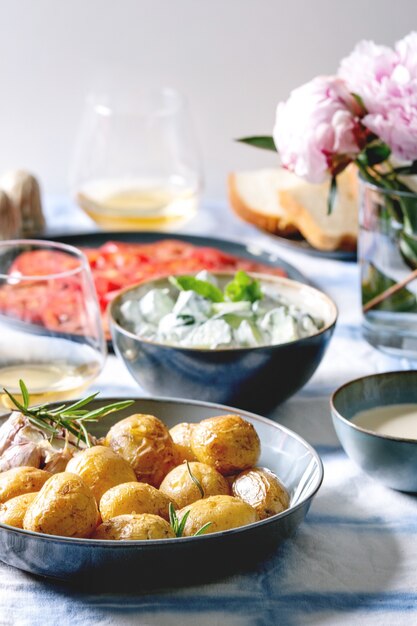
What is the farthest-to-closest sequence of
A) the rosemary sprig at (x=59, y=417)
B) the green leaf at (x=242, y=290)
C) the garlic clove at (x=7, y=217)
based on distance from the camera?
1. the garlic clove at (x=7, y=217)
2. the green leaf at (x=242, y=290)
3. the rosemary sprig at (x=59, y=417)

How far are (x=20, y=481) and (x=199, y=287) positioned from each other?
0.45 m

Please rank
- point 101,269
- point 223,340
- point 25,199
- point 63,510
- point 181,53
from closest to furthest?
1. point 63,510
2. point 223,340
3. point 101,269
4. point 25,199
5. point 181,53

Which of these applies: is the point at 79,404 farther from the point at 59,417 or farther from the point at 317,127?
the point at 317,127

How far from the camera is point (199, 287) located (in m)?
1.20

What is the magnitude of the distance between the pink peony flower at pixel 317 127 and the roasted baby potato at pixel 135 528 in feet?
1.82

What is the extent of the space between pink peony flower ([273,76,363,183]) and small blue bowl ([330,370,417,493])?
29cm

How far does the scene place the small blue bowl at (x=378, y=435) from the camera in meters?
0.92

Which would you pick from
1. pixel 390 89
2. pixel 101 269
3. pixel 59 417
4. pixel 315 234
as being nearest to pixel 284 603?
pixel 59 417

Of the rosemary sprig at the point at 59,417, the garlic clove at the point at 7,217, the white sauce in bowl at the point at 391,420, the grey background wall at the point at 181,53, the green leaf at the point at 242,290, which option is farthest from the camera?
the grey background wall at the point at 181,53

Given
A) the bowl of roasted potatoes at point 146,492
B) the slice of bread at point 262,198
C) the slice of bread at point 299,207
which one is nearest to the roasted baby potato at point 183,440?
the bowl of roasted potatoes at point 146,492

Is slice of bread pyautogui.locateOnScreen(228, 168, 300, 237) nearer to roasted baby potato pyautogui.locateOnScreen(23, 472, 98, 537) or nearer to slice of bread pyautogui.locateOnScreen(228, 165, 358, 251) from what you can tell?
slice of bread pyautogui.locateOnScreen(228, 165, 358, 251)

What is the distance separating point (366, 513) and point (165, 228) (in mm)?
1061

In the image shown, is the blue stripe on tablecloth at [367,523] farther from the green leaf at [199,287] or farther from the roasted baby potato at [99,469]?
the green leaf at [199,287]

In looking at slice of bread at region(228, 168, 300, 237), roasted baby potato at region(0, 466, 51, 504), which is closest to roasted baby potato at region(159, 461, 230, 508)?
roasted baby potato at region(0, 466, 51, 504)
